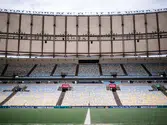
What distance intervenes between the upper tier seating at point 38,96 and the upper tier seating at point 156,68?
23.4 m

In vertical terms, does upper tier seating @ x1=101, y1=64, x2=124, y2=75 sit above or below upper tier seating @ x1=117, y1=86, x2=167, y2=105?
above

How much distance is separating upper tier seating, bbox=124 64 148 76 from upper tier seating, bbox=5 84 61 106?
18.4 meters

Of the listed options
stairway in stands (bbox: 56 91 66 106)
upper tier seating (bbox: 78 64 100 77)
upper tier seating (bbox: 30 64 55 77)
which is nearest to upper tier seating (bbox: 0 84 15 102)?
upper tier seating (bbox: 30 64 55 77)

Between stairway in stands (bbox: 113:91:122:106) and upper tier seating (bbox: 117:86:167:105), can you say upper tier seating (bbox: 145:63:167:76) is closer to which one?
upper tier seating (bbox: 117:86:167:105)

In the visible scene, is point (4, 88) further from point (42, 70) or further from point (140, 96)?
point (140, 96)

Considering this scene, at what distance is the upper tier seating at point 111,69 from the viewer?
50688 mm

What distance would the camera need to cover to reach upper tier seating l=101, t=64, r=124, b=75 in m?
50.7

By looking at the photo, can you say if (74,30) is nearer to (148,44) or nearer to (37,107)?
(148,44)

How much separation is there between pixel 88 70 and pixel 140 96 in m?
15.9

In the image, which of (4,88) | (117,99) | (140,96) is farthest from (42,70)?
(140,96)

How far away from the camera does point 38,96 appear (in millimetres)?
40688

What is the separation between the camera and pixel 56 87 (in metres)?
45.7

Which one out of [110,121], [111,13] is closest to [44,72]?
[111,13]

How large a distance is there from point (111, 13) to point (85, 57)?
42.7 ft
